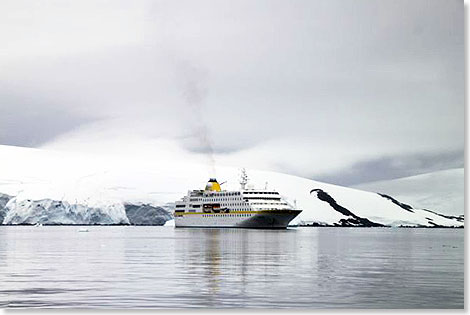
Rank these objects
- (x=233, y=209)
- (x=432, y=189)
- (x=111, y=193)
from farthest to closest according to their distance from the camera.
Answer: (x=111, y=193) → (x=233, y=209) → (x=432, y=189)

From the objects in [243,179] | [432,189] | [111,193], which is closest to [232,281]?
[432,189]

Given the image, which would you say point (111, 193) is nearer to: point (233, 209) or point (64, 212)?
point (64, 212)

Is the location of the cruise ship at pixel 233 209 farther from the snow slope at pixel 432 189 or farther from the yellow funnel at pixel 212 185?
the snow slope at pixel 432 189

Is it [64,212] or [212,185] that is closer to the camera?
[64,212]

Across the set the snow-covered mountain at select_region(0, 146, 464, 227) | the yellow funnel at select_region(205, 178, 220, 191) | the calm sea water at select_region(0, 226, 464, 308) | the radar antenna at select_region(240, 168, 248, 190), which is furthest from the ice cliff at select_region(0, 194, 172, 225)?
the calm sea water at select_region(0, 226, 464, 308)

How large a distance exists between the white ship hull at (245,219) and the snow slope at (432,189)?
82.4 feet

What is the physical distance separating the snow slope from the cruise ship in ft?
77.6

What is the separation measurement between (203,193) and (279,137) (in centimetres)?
2728

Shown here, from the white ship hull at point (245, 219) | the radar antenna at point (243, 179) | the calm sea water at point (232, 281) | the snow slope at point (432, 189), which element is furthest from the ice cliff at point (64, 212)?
the snow slope at point (432, 189)

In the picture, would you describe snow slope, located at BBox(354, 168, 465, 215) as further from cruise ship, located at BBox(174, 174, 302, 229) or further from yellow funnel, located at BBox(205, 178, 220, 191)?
yellow funnel, located at BBox(205, 178, 220, 191)

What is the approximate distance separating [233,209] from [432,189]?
28.9 metres

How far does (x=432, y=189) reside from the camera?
1090cm

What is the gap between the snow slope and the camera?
9.92 metres

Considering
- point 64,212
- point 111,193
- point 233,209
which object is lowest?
point 64,212
